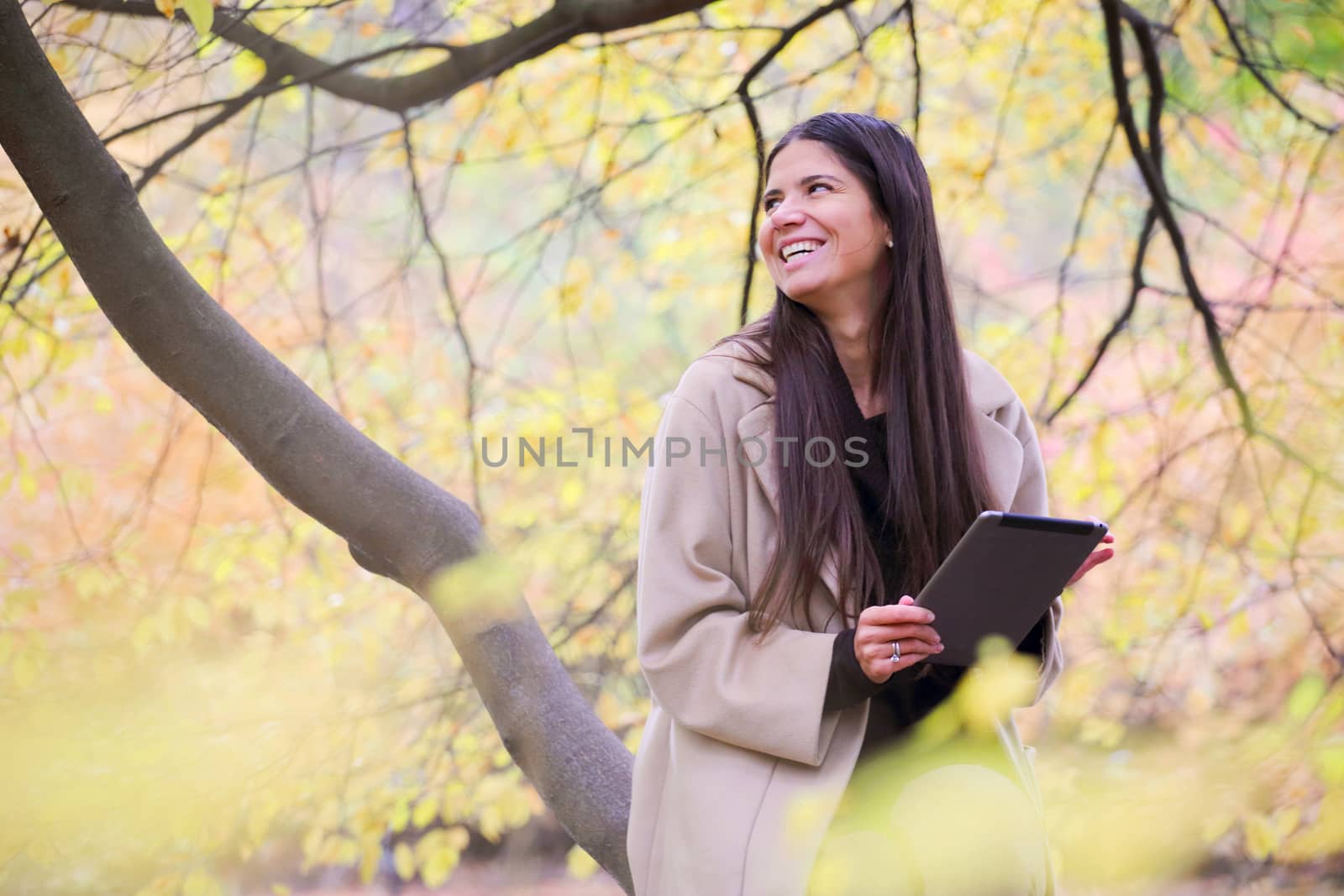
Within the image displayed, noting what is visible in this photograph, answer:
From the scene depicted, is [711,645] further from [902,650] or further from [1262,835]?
[1262,835]

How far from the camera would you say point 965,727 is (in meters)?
1.72

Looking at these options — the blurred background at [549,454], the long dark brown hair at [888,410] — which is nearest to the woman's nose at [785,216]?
the long dark brown hair at [888,410]

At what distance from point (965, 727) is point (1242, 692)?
457 centimetres

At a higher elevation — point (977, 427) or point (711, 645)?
point (977, 427)

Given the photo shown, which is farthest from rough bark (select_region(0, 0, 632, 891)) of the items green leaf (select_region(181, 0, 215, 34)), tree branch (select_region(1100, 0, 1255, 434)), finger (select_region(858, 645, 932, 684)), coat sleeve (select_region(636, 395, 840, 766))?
tree branch (select_region(1100, 0, 1255, 434))

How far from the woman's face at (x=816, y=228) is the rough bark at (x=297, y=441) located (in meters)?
0.67

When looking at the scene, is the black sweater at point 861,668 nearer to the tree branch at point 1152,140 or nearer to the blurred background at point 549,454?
the blurred background at point 549,454

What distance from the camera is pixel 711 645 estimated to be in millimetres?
1608

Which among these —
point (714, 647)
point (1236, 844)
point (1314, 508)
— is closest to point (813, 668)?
point (714, 647)

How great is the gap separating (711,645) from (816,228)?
0.69 m

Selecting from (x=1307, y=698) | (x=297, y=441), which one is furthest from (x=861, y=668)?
(x=1307, y=698)

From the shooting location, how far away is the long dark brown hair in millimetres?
1690

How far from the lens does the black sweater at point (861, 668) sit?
1.57m

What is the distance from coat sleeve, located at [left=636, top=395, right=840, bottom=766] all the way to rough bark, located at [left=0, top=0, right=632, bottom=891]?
379mm
